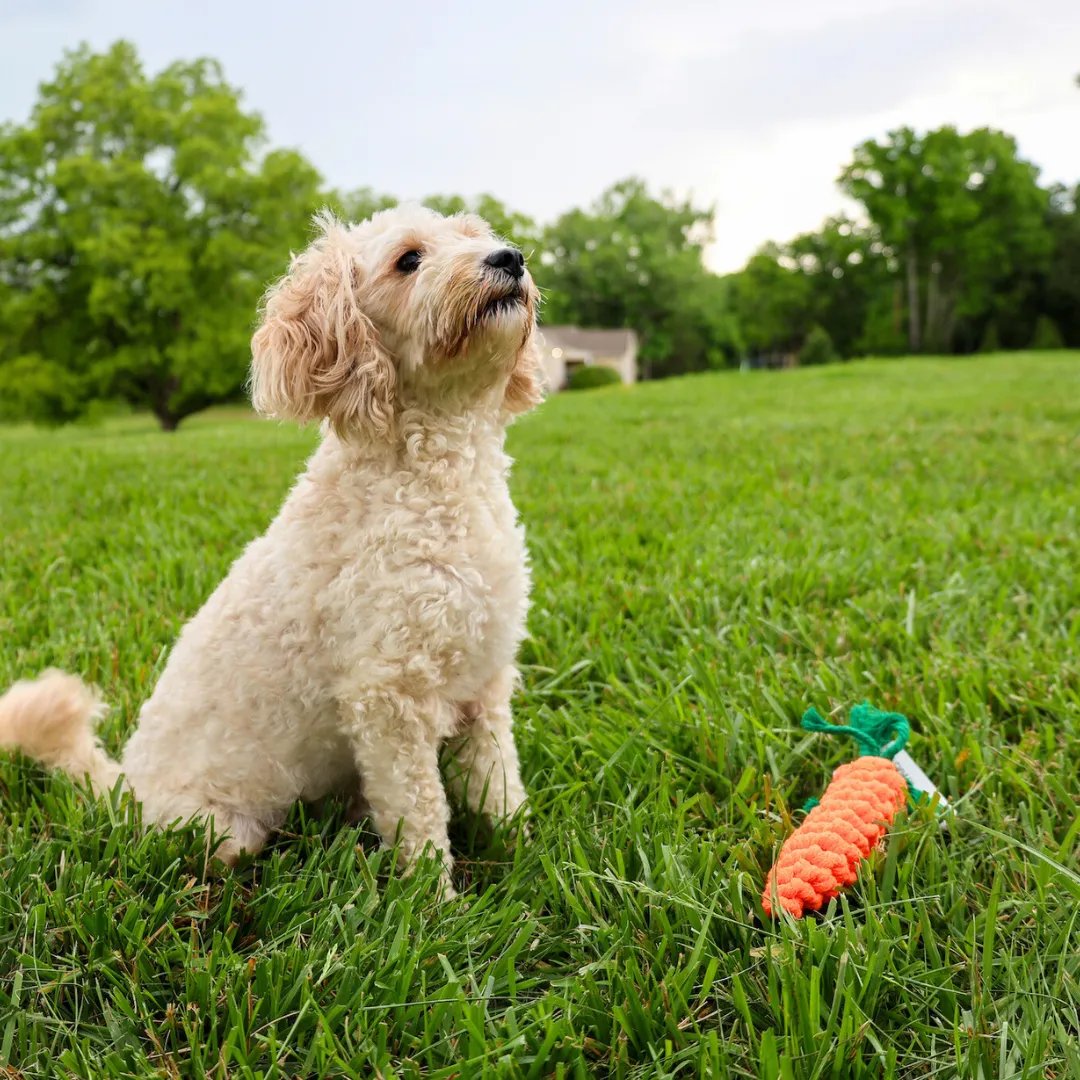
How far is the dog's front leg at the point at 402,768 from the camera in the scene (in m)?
2.07

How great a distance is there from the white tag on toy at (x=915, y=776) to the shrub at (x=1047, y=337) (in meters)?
44.9

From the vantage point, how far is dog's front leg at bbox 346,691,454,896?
207 centimetres

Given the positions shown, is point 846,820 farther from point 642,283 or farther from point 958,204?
point 642,283

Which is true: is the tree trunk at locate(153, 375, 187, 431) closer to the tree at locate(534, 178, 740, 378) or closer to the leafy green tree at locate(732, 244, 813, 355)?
the tree at locate(534, 178, 740, 378)

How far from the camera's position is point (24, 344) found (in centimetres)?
2714

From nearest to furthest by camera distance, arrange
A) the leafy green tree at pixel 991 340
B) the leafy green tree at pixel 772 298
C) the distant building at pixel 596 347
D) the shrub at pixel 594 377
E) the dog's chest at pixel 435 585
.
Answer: the dog's chest at pixel 435 585 → the shrub at pixel 594 377 → the leafy green tree at pixel 991 340 → the distant building at pixel 596 347 → the leafy green tree at pixel 772 298

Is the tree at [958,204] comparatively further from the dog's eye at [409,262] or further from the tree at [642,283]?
the dog's eye at [409,262]

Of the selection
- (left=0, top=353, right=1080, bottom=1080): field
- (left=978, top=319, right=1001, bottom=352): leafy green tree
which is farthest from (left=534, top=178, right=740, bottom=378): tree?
(left=0, top=353, right=1080, bottom=1080): field

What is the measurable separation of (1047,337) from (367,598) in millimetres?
46439

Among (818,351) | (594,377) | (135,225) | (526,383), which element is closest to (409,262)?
(526,383)

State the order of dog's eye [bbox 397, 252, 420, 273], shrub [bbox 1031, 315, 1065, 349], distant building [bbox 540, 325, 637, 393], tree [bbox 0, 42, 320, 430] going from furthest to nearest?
1. distant building [bbox 540, 325, 637, 393]
2. shrub [bbox 1031, 315, 1065, 349]
3. tree [bbox 0, 42, 320, 430]
4. dog's eye [bbox 397, 252, 420, 273]

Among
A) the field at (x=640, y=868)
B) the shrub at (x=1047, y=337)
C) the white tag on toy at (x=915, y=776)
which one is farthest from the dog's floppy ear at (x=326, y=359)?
the shrub at (x=1047, y=337)

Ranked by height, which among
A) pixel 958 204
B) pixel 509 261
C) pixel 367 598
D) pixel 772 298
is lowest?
pixel 367 598

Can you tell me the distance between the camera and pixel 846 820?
192cm
